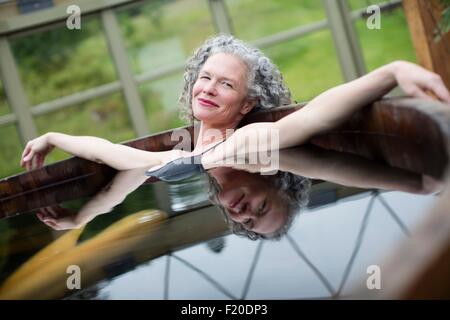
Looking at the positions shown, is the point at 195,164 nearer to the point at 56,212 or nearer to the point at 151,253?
the point at 56,212

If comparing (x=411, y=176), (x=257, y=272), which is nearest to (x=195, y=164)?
(x=411, y=176)

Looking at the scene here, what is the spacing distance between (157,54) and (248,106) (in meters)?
5.48

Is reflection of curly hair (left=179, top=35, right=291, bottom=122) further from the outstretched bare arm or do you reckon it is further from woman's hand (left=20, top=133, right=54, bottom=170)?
woman's hand (left=20, top=133, right=54, bottom=170)

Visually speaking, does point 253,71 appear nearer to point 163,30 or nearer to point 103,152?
point 103,152

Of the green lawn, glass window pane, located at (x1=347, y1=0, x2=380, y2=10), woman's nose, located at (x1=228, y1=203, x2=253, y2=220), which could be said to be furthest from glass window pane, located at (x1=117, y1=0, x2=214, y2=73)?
woman's nose, located at (x1=228, y1=203, x2=253, y2=220)

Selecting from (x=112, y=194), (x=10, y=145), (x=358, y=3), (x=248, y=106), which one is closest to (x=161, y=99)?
(x=10, y=145)

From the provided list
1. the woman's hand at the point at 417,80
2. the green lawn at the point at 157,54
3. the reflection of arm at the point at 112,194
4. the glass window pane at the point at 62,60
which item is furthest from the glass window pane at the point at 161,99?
the woman's hand at the point at 417,80

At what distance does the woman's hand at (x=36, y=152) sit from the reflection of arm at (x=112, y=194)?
35 centimetres

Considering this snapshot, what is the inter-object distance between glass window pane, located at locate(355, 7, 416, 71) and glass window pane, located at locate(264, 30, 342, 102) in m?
0.39

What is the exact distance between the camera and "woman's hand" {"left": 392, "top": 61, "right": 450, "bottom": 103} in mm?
1402

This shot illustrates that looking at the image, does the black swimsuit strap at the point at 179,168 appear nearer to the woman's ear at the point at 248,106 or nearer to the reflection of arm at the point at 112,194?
the reflection of arm at the point at 112,194

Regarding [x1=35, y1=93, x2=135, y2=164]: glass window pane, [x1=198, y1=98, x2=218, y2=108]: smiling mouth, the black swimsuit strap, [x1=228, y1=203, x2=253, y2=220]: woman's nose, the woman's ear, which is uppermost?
[x1=35, y1=93, x2=135, y2=164]: glass window pane

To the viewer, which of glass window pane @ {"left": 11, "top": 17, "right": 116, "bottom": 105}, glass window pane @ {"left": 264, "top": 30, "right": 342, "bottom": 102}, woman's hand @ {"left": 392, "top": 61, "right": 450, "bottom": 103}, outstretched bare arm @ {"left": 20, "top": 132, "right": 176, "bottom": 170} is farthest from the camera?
glass window pane @ {"left": 264, "top": 30, "right": 342, "bottom": 102}
